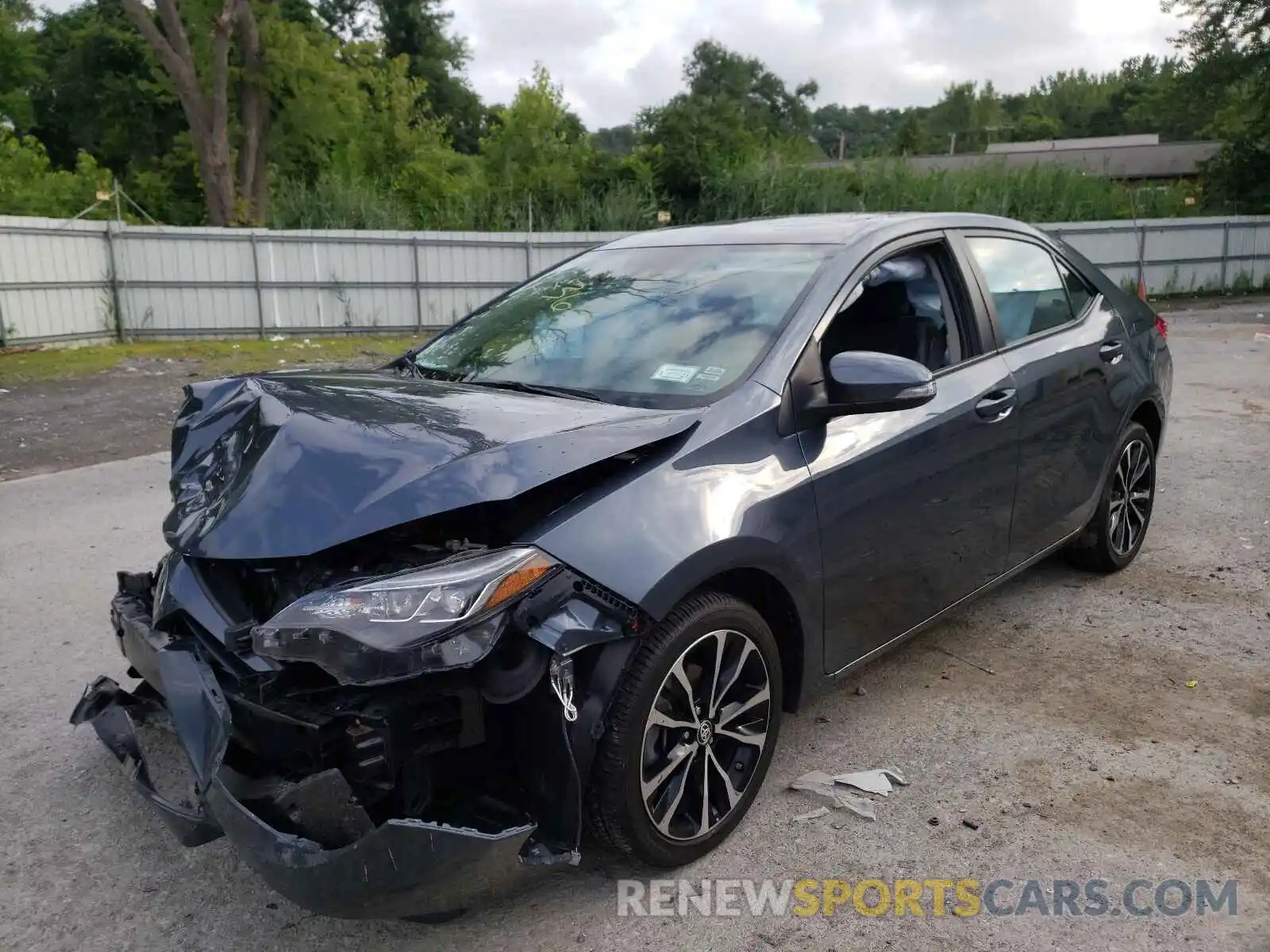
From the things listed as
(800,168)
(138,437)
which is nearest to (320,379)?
(138,437)

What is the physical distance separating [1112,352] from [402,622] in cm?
368

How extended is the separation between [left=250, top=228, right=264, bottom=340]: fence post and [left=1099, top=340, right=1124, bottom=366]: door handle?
16.0m

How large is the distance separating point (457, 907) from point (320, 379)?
6.01 feet

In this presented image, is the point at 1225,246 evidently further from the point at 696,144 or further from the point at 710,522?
the point at 710,522

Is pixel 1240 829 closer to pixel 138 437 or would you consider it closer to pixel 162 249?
pixel 138 437

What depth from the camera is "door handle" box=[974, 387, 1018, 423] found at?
364 centimetres

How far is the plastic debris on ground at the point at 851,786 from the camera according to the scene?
3.07 meters

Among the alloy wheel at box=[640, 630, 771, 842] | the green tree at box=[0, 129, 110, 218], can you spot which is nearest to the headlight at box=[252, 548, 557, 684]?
the alloy wheel at box=[640, 630, 771, 842]

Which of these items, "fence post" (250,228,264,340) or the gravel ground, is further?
"fence post" (250,228,264,340)

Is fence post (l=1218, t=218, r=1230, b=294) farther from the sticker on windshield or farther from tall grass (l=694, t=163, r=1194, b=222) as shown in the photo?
the sticker on windshield

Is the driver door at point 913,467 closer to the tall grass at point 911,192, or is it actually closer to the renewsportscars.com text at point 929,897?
the renewsportscars.com text at point 929,897

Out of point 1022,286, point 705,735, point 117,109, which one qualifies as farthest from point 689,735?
point 117,109

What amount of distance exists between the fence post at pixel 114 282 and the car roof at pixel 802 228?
50.4 ft

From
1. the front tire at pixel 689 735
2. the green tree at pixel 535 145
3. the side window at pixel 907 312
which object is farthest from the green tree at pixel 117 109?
the front tire at pixel 689 735
